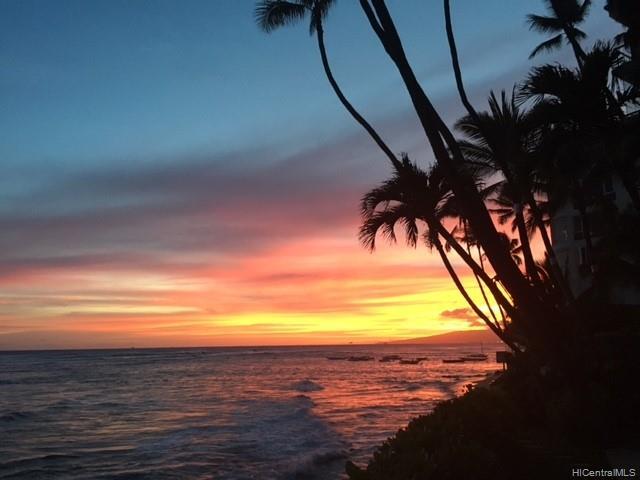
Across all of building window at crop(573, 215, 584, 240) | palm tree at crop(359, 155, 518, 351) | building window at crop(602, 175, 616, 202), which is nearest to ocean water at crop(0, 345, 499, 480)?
palm tree at crop(359, 155, 518, 351)

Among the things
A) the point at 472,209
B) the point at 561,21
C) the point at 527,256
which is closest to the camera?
the point at 472,209

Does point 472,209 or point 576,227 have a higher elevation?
point 576,227

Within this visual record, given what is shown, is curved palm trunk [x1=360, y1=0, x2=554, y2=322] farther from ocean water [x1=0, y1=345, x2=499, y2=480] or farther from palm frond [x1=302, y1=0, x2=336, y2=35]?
ocean water [x1=0, y1=345, x2=499, y2=480]

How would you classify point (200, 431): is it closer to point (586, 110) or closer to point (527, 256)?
point (527, 256)

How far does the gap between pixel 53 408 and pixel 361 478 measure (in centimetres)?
3510

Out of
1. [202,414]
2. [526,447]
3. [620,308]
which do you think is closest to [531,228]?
[620,308]

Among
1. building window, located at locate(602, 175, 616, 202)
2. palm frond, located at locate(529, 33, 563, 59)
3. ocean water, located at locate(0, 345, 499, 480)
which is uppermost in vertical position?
palm frond, located at locate(529, 33, 563, 59)

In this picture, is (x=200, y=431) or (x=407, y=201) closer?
(x=407, y=201)

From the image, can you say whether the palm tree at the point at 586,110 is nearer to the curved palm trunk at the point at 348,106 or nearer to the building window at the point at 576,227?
the curved palm trunk at the point at 348,106

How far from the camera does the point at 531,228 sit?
1224 inches

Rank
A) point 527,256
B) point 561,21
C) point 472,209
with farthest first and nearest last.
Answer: point 561,21 → point 527,256 → point 472,209

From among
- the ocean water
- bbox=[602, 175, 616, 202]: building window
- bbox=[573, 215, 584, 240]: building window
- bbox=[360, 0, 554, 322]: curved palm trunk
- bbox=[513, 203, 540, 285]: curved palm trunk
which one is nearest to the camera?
bbox=[360, 0, 554, 322]: curved palm trunk

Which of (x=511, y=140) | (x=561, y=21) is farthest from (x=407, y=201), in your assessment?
(x=561, y=21)

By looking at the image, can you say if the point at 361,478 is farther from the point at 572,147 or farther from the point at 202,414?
the point at 202,414
